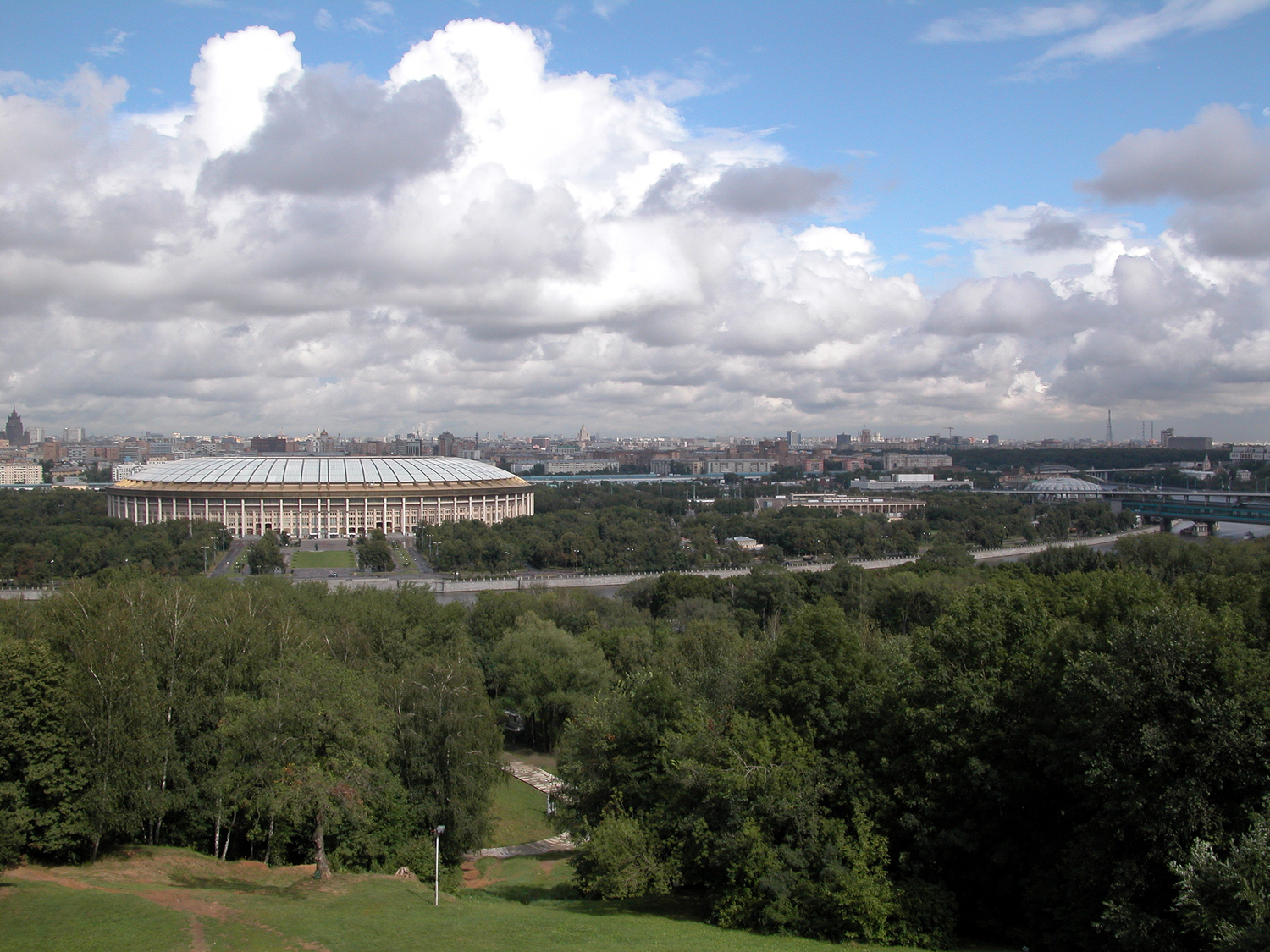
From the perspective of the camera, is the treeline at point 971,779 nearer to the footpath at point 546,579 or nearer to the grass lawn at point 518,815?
the grass lawn at point 518,815

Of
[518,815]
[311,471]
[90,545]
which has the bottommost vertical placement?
[518,815]

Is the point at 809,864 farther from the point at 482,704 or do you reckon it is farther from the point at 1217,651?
the point at 482,704

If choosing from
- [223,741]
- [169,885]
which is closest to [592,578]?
[223,741]

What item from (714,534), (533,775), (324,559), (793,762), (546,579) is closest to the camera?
(793,762)

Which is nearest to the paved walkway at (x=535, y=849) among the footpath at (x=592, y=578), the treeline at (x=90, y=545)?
the footpath at (x=592, y=578)

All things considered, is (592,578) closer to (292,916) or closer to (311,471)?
(311,471)

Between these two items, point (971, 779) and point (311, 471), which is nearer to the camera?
point (971, 779)
